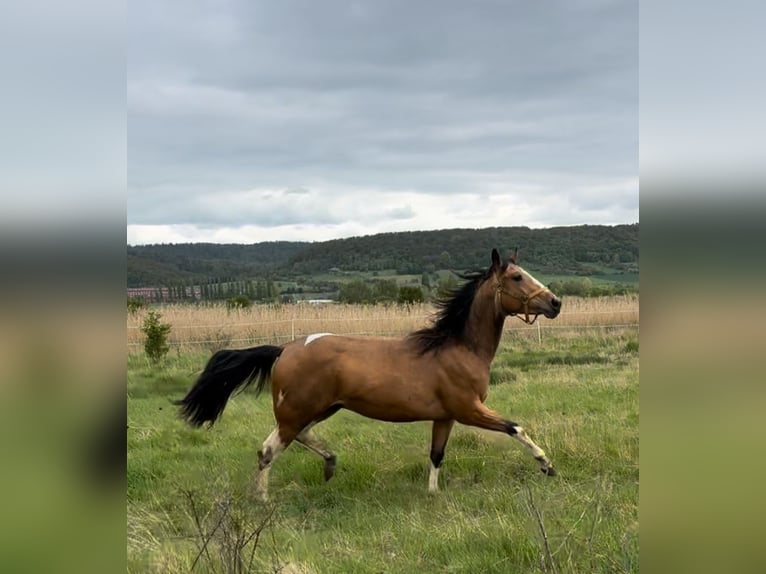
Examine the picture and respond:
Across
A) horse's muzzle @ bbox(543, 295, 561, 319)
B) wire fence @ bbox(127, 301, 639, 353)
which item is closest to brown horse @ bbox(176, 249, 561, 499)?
horse's muzzle @ bbox(543, 295, 561, 319)

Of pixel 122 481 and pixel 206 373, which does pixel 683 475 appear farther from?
pixel 206 373

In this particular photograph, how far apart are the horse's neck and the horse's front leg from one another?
1.59 feet

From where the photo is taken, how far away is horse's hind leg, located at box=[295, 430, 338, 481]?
19.7 ft

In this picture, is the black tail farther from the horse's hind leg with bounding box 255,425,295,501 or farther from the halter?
the halter

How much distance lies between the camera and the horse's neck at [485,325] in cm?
599

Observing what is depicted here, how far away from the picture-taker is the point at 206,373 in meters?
6.20

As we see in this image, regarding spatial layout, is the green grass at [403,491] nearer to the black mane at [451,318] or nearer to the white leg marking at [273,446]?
the white leg marking at [273,446]

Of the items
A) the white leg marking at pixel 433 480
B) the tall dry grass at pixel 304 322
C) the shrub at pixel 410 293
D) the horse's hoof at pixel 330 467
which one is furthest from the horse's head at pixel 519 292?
the shrub at pixel 410 293

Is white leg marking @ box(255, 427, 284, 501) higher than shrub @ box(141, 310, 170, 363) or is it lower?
lower

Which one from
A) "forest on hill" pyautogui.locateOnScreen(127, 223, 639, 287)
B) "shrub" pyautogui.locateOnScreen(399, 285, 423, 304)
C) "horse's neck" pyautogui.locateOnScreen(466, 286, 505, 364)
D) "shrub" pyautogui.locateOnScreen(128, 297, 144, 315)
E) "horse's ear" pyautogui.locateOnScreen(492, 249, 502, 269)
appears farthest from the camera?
"forest on hill" pyautogui.locateOnScreen(127, 223, 639, 287)

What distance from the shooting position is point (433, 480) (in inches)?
225

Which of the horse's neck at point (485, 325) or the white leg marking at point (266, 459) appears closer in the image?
the white leg marking at point (266, 459)

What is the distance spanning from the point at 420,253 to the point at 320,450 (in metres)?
27.6

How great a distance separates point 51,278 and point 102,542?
0.50m
